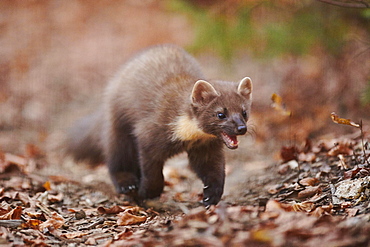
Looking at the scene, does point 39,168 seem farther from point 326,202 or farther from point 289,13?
point 289,13

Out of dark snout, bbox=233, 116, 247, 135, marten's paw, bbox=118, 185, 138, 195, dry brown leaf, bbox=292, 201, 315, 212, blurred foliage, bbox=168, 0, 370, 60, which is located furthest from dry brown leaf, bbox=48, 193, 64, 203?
blurred foliage, bbox=168, 0, 370, 60

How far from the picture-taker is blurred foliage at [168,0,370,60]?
8.55 metres

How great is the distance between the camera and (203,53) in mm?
13148

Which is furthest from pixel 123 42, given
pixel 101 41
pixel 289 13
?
pixel 289 13

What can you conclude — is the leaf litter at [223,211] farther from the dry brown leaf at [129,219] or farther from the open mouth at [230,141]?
the open mouth at [230,141]

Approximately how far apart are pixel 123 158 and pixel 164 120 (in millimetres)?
1250

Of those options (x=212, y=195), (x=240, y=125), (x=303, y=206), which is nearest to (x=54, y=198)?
(x=212, y=195)

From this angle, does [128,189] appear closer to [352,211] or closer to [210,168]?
[210,168]

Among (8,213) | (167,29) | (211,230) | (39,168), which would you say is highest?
(167,29)

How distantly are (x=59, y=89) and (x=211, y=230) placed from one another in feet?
34.0

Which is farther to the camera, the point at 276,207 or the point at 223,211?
the point at 276,207

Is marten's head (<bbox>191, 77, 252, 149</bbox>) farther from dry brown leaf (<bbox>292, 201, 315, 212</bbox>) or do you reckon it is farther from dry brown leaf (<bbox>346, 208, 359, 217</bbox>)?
dry brown leaf (<bbox>346, 208, 359, 217</bbox>)

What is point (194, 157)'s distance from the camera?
5.67 m

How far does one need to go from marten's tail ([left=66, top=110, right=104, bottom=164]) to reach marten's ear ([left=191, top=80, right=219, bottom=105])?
2235 mm
